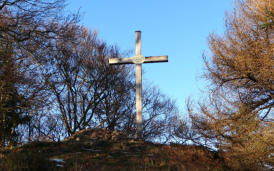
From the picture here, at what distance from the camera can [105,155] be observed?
751cm

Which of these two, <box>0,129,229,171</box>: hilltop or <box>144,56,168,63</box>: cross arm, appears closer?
<box>0,129,229,171</box>: hilltop

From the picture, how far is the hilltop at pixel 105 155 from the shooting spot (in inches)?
243

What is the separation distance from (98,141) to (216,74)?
4678 mm

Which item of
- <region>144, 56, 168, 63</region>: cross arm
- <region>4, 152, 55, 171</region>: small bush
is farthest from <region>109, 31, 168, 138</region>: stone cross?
<region>4, 152, 55, 171</region>: small bush

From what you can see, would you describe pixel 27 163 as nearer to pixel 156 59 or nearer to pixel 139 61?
pixel 139 61

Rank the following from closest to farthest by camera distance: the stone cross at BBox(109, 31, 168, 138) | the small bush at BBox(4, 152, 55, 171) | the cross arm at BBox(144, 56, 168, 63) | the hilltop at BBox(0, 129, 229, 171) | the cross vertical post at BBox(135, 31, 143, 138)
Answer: the small bush at BBox(4, 152, 55, 171), the hilltop at BBox(0, 129, 229, 171), the cross vertical post at BBox(135, 31, 143, 138), the stone cross at BBox(109, 31, 168, 138), the cross arm at BBox(144, 56, 168, 63)

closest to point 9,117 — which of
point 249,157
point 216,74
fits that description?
point 216,74

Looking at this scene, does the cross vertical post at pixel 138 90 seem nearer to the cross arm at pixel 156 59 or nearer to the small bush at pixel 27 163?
the cross arm at pixel 156 59

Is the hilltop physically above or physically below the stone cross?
below

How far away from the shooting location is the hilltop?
6.18m

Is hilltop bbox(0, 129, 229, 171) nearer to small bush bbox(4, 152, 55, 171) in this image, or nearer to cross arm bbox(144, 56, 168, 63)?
small bush bbox(4, 152, 55, 171)

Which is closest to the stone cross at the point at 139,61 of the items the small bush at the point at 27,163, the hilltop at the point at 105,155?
the hilltop at the point at 105,155

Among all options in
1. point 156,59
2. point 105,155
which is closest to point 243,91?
point 156,59

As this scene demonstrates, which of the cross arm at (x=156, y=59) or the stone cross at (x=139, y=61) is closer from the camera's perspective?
the stone cross at (x=139, y=61)
